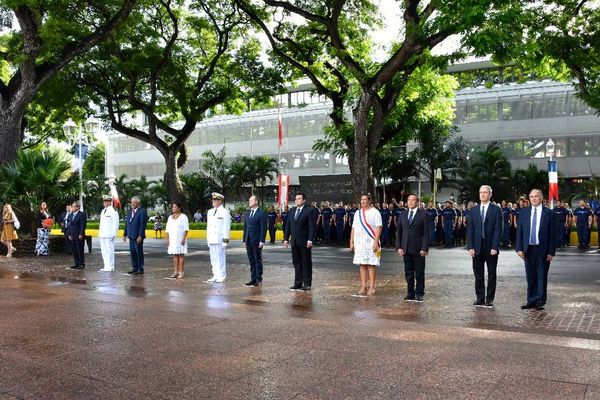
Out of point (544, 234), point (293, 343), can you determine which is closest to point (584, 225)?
point (544, 234)

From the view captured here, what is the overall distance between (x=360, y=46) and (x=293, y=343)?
21.2 meters

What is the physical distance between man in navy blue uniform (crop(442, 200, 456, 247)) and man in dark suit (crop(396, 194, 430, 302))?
46.0ft

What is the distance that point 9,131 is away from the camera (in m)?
20.8

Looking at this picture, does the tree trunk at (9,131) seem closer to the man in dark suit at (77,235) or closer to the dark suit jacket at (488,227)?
the man in dark suit at (77,235)

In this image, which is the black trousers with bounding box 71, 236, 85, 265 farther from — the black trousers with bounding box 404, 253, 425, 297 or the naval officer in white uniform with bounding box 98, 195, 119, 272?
the black trousers with bounding box 404, 253, 425, 297

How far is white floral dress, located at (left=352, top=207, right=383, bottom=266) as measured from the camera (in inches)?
Result: 413

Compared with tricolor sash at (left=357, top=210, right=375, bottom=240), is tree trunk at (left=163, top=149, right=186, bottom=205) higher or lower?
higher

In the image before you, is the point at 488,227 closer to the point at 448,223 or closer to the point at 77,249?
the point at 77,249

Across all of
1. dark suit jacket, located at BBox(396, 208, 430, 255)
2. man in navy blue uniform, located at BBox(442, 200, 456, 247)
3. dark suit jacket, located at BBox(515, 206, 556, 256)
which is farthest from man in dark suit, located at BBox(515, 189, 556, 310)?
man in navy blue uniform, located at BBox(442, 200, 456, 247)

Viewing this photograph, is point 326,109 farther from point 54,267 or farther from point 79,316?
point 79,316

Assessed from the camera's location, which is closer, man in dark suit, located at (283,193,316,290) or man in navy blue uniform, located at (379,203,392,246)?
man in dark suit, located at (283,193,316,290)

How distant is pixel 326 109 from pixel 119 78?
25311 millimetres

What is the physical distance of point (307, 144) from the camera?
5362 cm

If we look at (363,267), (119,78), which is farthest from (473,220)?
(119,78)
